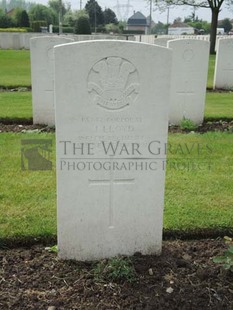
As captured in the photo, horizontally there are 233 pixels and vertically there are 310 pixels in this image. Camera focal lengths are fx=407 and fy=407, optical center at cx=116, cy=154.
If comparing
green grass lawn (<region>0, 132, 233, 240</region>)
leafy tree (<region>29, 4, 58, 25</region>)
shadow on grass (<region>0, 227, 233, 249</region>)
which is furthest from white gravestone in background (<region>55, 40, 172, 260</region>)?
leafy tree (<region>29, 4, 58, 25</region>)

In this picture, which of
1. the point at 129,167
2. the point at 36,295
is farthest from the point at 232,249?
the point at 36,295

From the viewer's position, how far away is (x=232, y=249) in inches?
105

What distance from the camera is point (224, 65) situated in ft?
38.5

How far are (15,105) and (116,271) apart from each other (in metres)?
6.34

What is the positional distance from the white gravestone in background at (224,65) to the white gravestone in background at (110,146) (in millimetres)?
9295

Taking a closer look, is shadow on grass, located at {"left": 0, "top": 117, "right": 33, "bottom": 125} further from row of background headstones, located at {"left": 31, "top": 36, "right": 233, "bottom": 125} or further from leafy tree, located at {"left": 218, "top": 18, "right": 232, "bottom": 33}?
leafy tree, located at {"left": 218, "top": 18, "right": 232, "bottom": 33}

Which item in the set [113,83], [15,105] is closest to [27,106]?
[15,105]

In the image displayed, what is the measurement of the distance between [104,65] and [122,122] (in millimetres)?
390

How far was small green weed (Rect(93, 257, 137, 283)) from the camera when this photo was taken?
2.73 metres

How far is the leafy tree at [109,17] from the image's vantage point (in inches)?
3297

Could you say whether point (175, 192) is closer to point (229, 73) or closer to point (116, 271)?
point (116, 271)

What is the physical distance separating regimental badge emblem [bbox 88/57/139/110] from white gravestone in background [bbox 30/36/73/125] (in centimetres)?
417

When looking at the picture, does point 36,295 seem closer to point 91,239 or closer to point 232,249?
point 91,239

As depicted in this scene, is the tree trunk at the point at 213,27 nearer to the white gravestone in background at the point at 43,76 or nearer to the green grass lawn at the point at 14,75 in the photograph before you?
the green grass lawn at the point at 14,75
